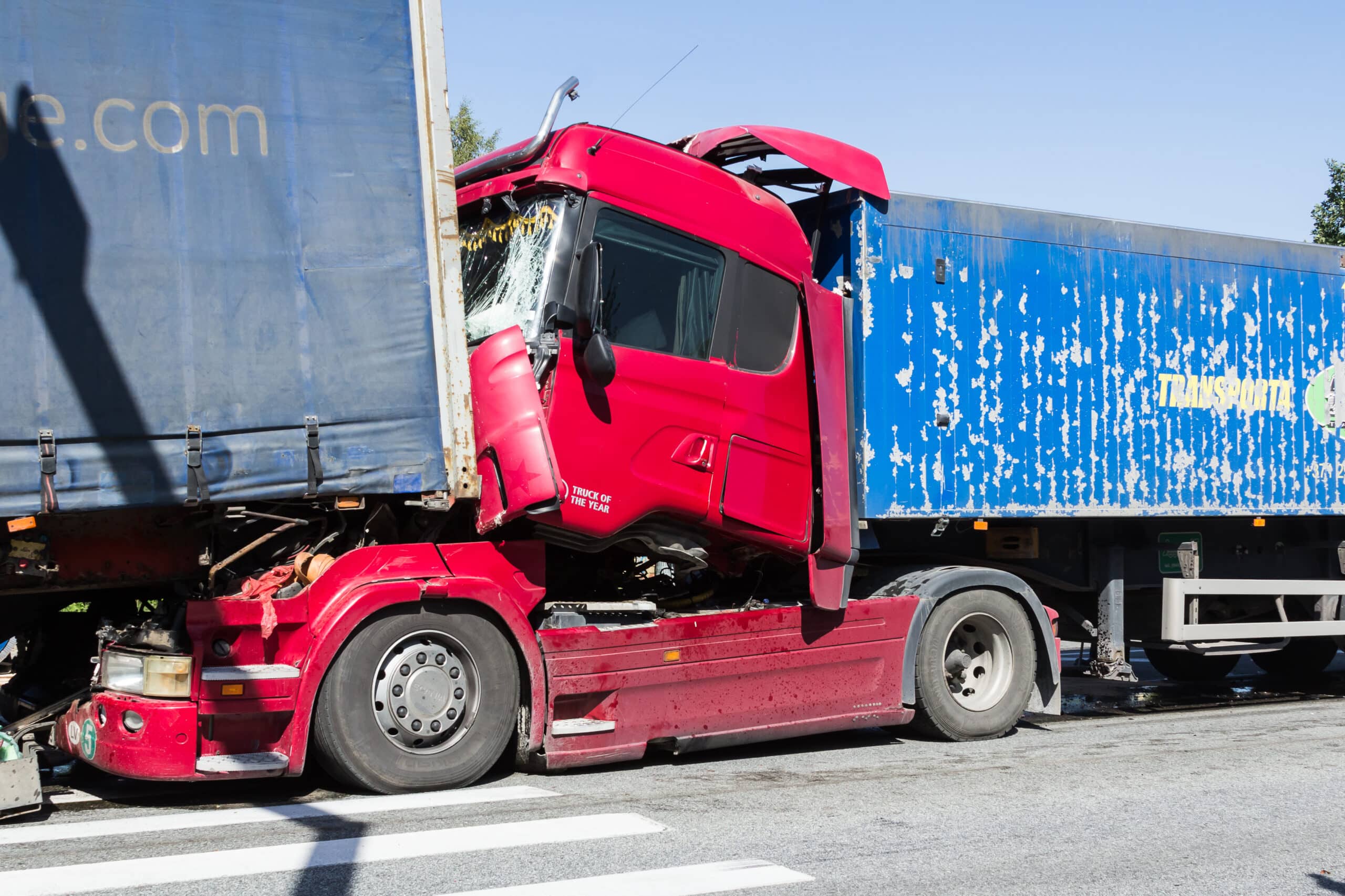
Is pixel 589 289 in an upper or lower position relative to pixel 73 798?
upper

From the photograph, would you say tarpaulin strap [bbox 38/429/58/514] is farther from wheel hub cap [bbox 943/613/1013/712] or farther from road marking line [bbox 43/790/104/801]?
wheel hub cap [bbox 943/613/1013/712]

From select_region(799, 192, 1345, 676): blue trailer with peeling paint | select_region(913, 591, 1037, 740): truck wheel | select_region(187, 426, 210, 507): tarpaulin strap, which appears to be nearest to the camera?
select_region(187, 426, 210, 507): tarpaulin strap

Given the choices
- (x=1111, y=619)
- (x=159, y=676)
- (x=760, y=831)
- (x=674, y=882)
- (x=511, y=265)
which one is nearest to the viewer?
(x=674, y=882)

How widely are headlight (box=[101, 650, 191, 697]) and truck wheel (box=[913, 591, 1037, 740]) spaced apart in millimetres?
4619

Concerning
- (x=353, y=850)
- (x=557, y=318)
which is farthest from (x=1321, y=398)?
(x=353, y=850)

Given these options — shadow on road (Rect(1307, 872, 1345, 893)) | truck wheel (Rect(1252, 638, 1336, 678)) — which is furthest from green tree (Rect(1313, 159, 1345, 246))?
shadow on road (Rect(1307, 872, 1345, 893))

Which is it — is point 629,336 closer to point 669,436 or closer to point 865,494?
point 669,436

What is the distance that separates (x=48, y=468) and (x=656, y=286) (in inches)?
126

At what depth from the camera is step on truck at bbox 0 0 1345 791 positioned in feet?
18.9

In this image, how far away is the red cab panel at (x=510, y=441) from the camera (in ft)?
21.1

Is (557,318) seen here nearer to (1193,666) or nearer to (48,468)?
(48,468)

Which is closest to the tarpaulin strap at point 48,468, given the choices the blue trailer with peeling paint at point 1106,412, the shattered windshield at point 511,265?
the shattered windshield at point 511,265

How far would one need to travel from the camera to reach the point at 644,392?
7016 mm

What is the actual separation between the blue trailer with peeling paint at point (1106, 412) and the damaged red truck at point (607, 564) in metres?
0.51
